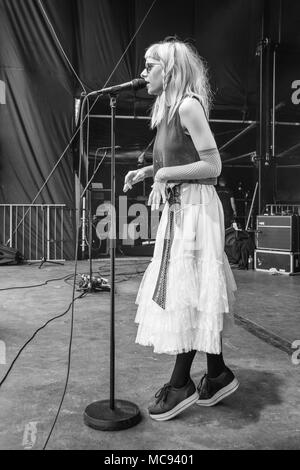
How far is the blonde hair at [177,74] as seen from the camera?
5.63 feet

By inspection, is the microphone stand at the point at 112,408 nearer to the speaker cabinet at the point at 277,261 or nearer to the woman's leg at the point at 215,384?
the woman's leg at the point at 215,384

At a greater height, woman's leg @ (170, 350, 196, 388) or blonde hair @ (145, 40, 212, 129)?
blonde hair @ (145, 40, 212, 129)

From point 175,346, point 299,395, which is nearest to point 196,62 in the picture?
point 175,346

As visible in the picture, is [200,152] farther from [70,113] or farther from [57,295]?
[70,113]

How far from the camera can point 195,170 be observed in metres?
1.70

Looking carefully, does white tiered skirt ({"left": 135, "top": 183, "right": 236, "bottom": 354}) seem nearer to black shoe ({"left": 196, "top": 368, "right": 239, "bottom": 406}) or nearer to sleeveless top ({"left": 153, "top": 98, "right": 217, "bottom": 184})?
sleeveless top ({"left": 153, "top": 98, "right": 217, "bottom": 184})

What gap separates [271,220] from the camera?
686 cm

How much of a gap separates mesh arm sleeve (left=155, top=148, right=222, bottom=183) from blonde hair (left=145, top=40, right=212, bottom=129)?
7.3 inches

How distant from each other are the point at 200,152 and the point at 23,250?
253 inches

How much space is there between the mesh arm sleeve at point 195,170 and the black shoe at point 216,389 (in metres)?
0.81

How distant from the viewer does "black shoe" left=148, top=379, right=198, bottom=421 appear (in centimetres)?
174
